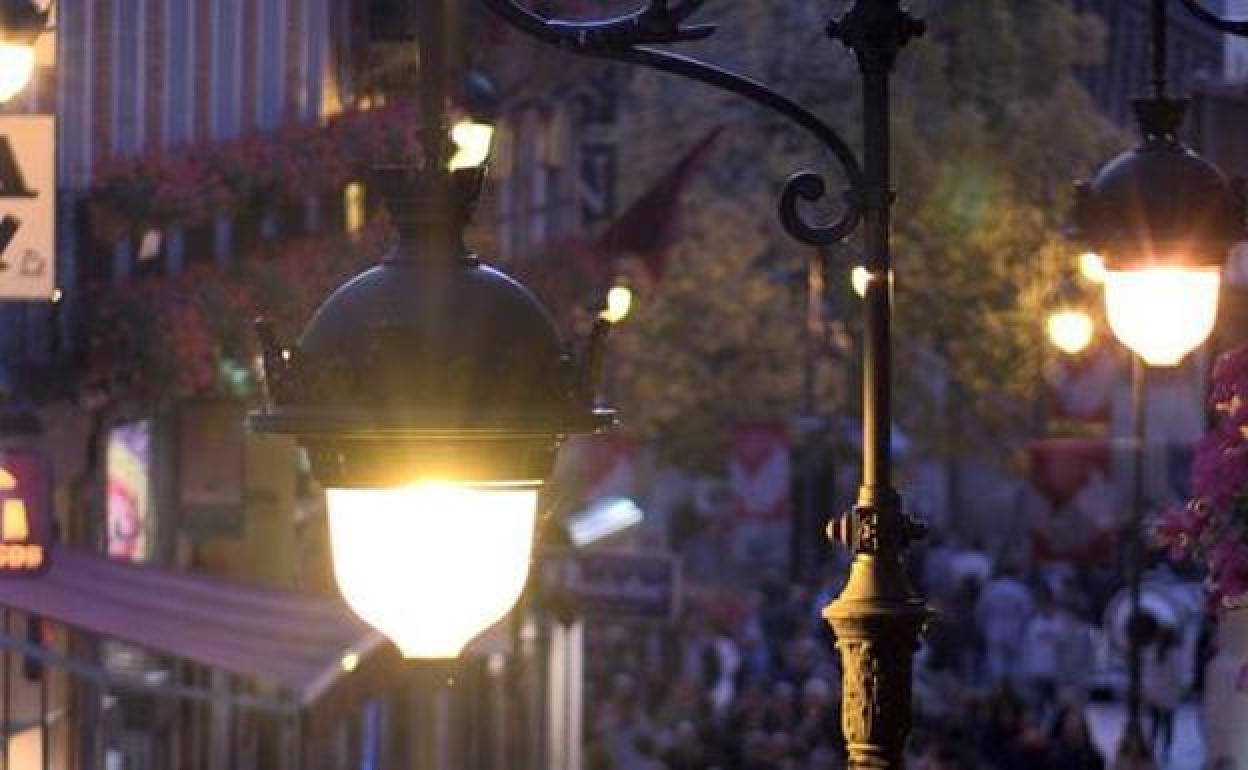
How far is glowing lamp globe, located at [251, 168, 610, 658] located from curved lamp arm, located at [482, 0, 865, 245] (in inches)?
55.6

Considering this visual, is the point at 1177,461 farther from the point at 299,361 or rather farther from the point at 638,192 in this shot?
the point at 299,361

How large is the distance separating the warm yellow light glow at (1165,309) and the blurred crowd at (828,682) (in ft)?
29.4

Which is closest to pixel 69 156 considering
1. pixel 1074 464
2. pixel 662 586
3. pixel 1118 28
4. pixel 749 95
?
pixel 662 586

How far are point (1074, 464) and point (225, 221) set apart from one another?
13.3 meters

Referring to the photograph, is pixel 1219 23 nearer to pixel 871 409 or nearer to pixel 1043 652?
pixel 871 409

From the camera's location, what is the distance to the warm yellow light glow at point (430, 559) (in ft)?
24.5

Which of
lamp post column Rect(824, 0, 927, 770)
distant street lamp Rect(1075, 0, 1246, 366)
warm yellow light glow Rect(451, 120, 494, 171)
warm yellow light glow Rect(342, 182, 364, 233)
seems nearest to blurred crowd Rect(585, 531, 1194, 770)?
warm yellow light glow Rect(451, 120, 494, 171)

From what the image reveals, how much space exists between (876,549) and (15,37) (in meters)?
5.65

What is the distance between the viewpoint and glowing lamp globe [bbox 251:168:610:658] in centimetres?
749

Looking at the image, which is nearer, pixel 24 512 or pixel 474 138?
pixel 24 512

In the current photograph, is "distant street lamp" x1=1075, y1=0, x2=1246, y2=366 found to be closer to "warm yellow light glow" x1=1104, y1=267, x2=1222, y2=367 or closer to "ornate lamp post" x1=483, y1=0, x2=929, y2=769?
"warm yellow light glow" x1=1104, y1=267, x2=1222, y2=367

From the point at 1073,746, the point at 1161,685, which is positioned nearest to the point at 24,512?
the point at 1073,746

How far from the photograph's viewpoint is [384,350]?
764 cm

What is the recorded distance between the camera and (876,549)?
9.06 meters
